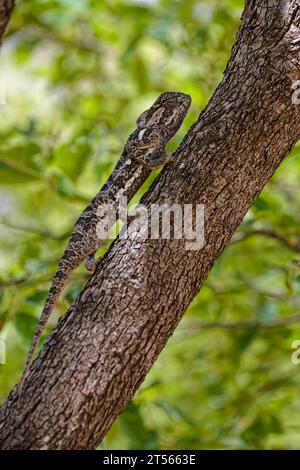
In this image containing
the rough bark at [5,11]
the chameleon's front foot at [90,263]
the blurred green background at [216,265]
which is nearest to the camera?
the rough bark at [5,11]

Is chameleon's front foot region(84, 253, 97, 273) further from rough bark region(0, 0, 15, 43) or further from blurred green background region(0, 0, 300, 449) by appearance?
rough bark region(0, 0, 15, 43)

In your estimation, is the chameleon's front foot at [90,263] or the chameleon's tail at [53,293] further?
the chameleon's front foot at [90,263]

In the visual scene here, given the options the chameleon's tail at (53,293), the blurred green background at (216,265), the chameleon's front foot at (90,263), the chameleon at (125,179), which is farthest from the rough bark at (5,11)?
the blurred green background at (216,265)

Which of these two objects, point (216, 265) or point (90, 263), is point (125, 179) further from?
point (216, 265)

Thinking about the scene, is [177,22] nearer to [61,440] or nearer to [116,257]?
[116,257]

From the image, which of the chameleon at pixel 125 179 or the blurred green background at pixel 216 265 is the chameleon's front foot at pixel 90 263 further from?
the blurred green background at pixel 216 265

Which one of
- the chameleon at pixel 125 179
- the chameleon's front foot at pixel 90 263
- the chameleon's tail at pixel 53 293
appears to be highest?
the chameleon at pixel 125 179

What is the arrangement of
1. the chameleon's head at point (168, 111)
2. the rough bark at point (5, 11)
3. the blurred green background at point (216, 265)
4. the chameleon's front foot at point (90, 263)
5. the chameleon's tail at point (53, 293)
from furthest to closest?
1. the blurred green background at point (216, 265)
2. the chameleon's head at point (168, 111)
3. the chameleon's front foot at point (90, 263)
4. the chameleon's tail at point (53, 293)
5. the rough bark at point (5, 11)

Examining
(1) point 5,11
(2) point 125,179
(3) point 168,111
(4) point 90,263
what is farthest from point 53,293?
(3) point 168,111
